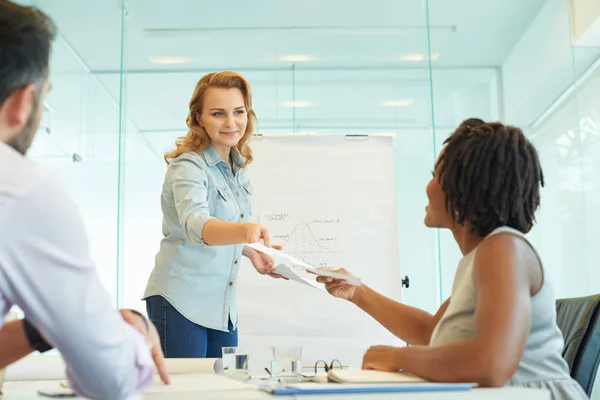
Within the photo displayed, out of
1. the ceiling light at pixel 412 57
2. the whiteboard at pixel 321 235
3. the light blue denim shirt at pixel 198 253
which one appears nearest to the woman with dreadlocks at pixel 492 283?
the light blue denim shirt at pixel 198 253

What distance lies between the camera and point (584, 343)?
1653 millimetres

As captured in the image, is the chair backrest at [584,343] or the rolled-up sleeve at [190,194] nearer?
the chair backrest at [584,343]

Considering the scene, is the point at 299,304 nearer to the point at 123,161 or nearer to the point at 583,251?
the point at 123,161

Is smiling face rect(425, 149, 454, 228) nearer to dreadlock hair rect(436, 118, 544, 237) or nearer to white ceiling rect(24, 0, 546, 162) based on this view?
A: dreadlock hair rect(436, 118, 544, 237)

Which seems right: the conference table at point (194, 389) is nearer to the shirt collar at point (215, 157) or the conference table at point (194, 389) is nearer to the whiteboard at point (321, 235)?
the shirt collar at point (215, 157)

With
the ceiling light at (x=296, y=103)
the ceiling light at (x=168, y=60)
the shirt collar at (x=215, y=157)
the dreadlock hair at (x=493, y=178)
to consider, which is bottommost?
the dreadlock hair at (x=493, y=178)

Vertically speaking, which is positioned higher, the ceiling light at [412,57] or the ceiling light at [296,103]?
the ceiling light at [412,57]

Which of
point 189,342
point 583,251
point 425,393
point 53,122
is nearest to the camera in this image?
point 425,393

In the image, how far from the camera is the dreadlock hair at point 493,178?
1.35 metres

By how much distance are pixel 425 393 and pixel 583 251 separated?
3.61m

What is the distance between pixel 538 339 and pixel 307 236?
2.32m

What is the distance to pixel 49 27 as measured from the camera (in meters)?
0.90

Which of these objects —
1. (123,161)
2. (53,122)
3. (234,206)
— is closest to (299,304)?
(234,206)

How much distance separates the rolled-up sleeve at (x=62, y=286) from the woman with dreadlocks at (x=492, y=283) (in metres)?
0.56
